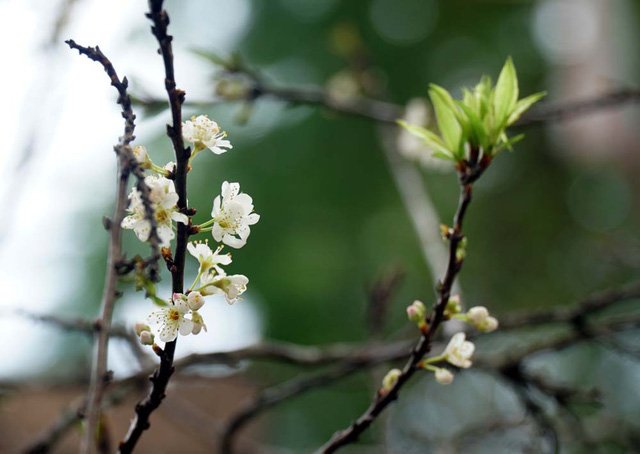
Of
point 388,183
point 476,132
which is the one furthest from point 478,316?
point 388,183

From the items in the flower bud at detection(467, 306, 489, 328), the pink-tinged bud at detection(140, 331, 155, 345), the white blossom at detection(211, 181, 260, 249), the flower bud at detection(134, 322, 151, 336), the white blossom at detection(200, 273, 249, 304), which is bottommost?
the flower bud at detection(467, 306, 489, 328)

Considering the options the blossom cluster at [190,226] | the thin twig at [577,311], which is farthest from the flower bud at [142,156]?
the thin twig at [577,311]

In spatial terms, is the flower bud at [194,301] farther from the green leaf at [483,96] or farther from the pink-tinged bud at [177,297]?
the green leaf at [483,96]

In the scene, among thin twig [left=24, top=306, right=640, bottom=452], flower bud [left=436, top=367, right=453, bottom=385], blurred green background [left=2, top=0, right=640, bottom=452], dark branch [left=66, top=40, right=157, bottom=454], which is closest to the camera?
dark branch [left=66, top=40, right=157, bottom=454]

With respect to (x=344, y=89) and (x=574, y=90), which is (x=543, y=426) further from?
(x=574, y=90)

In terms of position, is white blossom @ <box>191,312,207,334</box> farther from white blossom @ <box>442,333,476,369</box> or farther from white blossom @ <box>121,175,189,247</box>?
white blossom @ <box>442,333,476,369</box>

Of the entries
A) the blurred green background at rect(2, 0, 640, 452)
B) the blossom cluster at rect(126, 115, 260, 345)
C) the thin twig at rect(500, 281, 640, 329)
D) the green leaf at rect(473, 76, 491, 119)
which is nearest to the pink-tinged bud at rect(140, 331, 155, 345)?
the blossom cluster at rect(126, 115, 260, 345)
